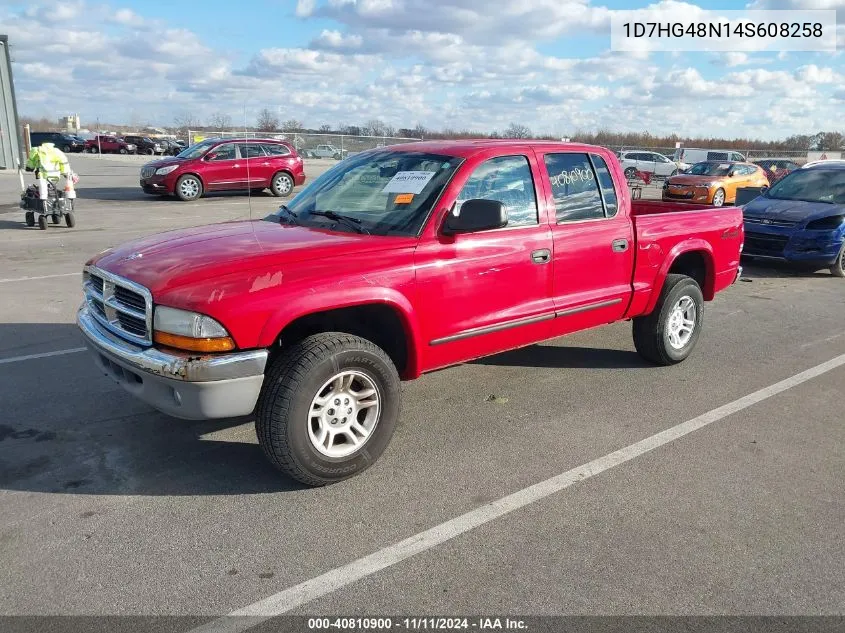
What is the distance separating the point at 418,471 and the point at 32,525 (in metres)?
1.98

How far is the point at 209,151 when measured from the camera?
64.6 feet

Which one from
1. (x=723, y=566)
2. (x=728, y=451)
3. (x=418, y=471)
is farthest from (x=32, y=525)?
(x=728, y=451)

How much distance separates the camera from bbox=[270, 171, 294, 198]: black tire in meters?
20.9

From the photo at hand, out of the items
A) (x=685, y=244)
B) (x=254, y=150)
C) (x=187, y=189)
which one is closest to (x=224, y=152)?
(x=254, y=150)

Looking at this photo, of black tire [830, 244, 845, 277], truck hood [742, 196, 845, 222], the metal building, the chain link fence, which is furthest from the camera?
the chain link fence

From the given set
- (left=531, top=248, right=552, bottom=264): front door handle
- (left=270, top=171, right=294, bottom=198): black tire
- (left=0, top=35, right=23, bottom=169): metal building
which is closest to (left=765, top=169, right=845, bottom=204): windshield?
(left=531, top=248, right=552, bottom=264): front door handle

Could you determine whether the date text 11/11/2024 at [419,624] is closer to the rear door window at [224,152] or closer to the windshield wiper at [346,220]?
the windshield wiper at [346,220]

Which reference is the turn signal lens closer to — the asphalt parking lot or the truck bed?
the asphalt parking lot

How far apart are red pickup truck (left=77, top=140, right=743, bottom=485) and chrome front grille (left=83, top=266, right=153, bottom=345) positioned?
12 mm

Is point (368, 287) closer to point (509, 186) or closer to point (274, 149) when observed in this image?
point (509, 186)

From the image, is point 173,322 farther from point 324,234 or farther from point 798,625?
point 798,625

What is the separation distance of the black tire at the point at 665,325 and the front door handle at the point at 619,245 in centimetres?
71

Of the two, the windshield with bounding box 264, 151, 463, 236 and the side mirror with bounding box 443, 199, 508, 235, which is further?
the windshield with bounding box 264, 151, 463, 236

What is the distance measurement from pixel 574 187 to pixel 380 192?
1.50 metres
